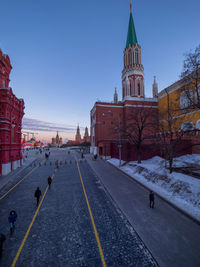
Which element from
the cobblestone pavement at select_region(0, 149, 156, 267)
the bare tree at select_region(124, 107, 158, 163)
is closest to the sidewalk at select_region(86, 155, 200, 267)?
the cobblestone pavement at select_region(0, 149, 156, 267)

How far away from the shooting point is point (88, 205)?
10094 millimetres

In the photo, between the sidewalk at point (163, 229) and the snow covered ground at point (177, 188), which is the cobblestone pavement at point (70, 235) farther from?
the snow covered ground at point (177, 188)

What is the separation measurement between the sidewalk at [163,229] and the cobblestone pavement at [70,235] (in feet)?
1.54

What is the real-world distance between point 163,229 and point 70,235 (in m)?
4.87

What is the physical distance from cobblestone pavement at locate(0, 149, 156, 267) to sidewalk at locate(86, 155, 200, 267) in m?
0.47

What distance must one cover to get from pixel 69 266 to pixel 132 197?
24.2 feet

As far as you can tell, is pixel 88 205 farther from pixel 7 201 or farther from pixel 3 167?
pixel 3 167

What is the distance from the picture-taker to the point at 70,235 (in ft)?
22.3

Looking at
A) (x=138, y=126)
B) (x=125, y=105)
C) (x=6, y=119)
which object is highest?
(x=125, y=105)

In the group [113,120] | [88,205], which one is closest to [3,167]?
[88,205]

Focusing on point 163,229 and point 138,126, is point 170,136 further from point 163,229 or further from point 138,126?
point 163,229

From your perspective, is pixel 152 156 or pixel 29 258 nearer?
pixel 29 258

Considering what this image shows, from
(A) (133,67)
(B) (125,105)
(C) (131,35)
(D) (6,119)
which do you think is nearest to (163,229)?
(D) (6,119)

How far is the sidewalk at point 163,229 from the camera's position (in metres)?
5.34
